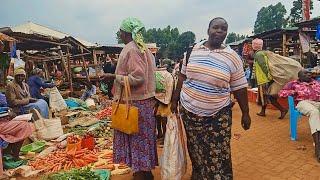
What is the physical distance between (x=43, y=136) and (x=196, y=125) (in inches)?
179

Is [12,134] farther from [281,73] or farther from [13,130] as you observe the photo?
[281,73]

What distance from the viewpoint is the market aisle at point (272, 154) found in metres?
4.36

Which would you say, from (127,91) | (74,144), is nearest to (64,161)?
(74,144)

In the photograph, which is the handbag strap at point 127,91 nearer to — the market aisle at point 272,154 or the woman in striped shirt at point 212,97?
the woman in striped shirt at point 212,97

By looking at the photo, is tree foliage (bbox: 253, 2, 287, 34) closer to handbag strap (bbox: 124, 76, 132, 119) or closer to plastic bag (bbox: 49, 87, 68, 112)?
plastic bag (bbox: 49, 87, 68, 112)

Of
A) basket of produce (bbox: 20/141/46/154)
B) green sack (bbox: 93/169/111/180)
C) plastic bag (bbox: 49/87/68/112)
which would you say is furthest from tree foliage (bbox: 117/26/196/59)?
green sack (bbox: 93/169/111/180)

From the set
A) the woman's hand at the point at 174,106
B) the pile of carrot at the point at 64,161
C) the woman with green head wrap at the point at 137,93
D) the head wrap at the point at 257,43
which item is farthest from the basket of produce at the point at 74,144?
the head wrap at the point at 257,43

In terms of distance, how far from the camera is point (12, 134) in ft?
17.0

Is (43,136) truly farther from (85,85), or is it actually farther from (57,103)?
(85,85)

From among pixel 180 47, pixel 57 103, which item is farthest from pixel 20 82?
pixel 180 47

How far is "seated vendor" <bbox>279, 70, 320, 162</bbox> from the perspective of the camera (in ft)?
15.6

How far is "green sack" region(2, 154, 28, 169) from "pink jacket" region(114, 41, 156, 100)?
8.69 ft

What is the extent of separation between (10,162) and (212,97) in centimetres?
389

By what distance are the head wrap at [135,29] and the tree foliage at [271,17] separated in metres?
44.1
